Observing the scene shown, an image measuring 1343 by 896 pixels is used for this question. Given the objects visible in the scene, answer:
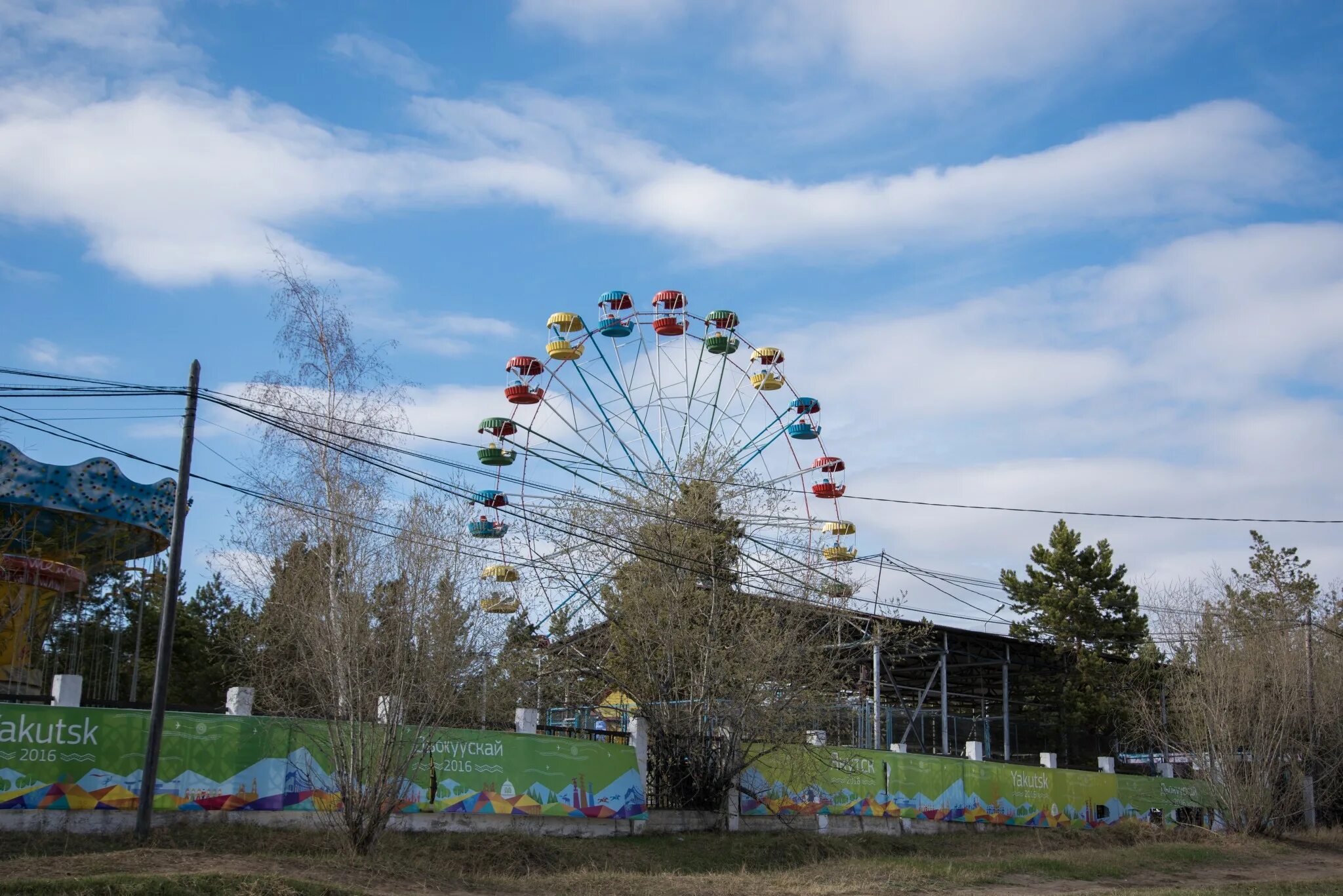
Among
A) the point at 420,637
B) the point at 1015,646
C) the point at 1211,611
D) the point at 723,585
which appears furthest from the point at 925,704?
the point at 420,637

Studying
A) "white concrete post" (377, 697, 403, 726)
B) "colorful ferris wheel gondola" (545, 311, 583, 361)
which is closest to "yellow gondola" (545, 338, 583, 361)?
"colorful ferris wheel gondola" (545, 311, 583, 361)

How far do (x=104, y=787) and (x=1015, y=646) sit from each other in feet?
109

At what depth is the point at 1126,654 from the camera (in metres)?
43.4

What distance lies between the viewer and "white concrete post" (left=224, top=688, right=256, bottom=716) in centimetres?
1809

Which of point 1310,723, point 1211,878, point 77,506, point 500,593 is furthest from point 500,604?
point 1310,723

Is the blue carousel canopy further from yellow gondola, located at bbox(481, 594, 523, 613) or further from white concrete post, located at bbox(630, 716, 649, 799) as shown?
white concrete post, located at bbox(630, 716, 649, 799)

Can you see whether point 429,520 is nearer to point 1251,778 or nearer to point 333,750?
point 333,750

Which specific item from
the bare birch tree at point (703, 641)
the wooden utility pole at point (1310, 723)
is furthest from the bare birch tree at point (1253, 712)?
the bare birch tree at point (703, 641)

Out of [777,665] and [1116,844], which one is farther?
[1116,844]

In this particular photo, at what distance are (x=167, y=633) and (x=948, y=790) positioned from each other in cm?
1947

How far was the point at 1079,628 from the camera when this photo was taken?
43375 mm

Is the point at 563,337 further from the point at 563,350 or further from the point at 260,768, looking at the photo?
the point at 260,768

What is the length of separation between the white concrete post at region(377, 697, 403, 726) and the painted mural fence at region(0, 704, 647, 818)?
3.17 feet

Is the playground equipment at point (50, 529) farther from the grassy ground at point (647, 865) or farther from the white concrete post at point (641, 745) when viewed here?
the white concrete post at point (641, 745)
